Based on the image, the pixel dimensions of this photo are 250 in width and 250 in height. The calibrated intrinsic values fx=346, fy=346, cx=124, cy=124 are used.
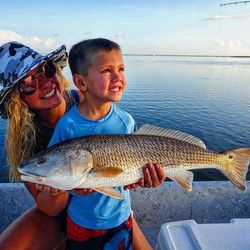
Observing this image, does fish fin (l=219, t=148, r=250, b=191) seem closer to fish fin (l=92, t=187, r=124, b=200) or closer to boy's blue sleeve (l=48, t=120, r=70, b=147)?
fish fin (l=92, t=187, r=124, b=200)

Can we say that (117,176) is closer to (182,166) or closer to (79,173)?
(79,173)

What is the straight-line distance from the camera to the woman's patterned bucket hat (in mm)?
3568

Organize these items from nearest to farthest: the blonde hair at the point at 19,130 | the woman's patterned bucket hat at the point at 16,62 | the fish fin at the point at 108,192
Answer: the fish fin at the point at 108,192 → the woman's patterned bucket hat at the point at 16,62 → the blonde hair at the point at 19,130

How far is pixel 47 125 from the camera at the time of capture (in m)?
4.16

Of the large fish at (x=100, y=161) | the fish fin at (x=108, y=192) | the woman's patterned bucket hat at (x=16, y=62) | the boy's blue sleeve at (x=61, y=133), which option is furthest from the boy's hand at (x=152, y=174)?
the woman's patterned bucket hat at (x=16, y=62)

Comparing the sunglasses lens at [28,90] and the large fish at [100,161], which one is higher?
the sunglasses lens at [28,90]

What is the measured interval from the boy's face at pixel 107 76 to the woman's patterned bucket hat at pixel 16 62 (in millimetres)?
815

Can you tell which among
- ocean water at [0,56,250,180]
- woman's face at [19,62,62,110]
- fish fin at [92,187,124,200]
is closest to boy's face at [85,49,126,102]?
fish fin at [92,187,124,200]

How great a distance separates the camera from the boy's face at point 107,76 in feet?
9.70

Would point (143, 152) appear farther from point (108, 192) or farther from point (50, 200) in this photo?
point (50, 200)

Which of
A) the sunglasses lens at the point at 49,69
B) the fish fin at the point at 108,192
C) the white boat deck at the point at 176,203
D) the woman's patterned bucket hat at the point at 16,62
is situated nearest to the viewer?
the fish fin at the point at 108,192

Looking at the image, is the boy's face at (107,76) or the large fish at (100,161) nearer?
the large fish at (100,161)

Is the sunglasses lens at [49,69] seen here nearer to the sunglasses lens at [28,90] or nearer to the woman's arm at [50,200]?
the sunglasses lens at [28,90]

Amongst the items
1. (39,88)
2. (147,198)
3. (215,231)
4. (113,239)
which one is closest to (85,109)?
(39,88)
